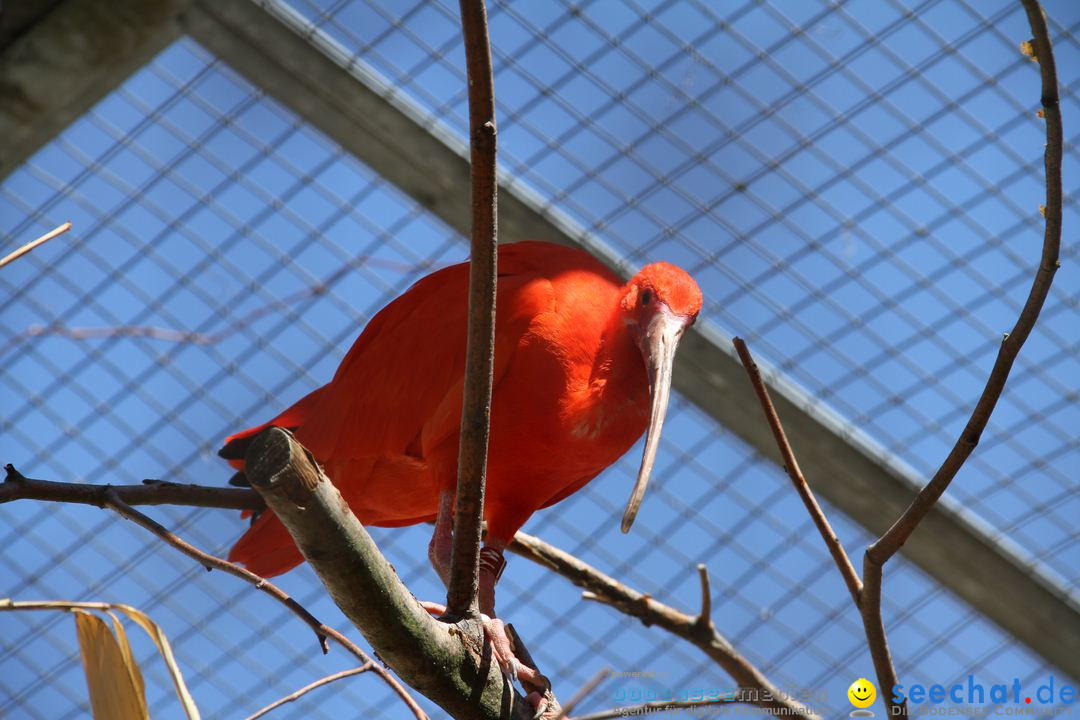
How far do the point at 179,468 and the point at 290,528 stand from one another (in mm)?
2503

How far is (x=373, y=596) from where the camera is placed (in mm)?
1396

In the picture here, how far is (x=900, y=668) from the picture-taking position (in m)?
3.81

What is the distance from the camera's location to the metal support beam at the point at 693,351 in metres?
2.81

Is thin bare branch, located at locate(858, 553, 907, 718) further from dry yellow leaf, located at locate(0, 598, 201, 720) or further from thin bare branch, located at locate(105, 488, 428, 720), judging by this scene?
dry yellow leaf, located at locate(0, 598, 201, 720)

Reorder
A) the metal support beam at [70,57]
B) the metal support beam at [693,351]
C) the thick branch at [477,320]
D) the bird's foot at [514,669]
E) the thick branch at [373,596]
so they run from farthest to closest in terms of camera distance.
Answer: the metal support beam at [693,351]
the metal support beam at [70,57]
the bird's foot at [514,669]
the thick branch at [373,596]
the thick branch at [477,320]

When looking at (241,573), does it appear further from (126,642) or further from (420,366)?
(420,366)

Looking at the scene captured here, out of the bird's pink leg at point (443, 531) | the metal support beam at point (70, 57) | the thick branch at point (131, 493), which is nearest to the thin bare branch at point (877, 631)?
the bird's pink leg at point (443, 531)

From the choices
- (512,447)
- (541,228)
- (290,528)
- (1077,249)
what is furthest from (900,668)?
(290,528)

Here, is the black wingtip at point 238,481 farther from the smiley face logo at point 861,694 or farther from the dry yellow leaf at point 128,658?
the smiley face logo at point 861,694

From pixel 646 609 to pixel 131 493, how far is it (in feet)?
3.24

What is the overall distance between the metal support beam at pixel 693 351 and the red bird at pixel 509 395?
68 centimetres

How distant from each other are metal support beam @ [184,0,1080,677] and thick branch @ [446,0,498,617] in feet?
5.04

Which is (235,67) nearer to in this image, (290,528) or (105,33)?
(105,33)

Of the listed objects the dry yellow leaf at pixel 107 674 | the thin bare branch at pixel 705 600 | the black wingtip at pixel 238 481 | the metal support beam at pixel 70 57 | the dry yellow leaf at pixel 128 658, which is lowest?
the black wingtip at pixel 238 481
